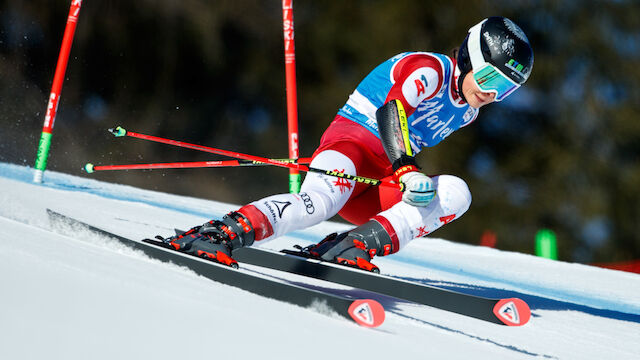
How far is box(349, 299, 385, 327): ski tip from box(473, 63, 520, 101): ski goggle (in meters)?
0.95

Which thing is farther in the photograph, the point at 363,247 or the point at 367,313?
the point at 363,247

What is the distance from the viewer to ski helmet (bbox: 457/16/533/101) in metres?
2.18

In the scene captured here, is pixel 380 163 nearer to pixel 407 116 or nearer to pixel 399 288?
pixel 407 116

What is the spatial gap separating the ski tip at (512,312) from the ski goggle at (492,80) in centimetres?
73

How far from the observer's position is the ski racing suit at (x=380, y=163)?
2105mm

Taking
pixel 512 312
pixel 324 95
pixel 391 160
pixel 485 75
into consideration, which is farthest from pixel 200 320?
pixel 324 95

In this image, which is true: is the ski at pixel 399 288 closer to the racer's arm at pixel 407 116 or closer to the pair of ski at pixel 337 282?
the pair of ski at pixel 337 282

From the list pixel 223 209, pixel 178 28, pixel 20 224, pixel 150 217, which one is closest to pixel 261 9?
pixel 178 28

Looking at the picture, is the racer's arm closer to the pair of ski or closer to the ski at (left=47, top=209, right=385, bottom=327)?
the pair of ski

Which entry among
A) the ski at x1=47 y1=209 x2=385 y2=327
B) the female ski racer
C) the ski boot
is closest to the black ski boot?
the female ski racer

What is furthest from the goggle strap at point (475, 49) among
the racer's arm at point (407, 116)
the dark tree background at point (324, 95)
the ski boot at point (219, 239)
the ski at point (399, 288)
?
the dark tree background at point (324, 95)

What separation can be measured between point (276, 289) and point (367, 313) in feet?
0.83

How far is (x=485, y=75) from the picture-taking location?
2211mm

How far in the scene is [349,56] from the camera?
41.8ft
